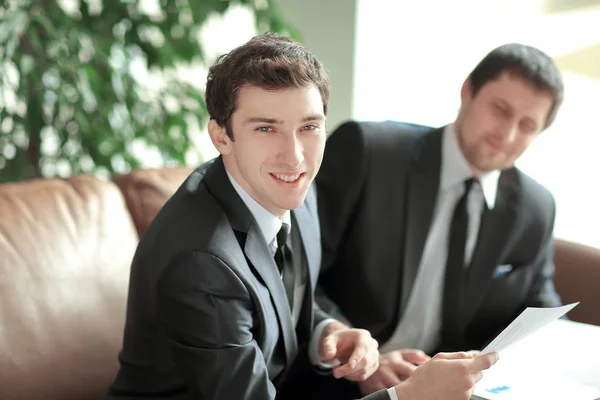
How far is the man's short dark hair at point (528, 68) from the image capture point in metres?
1.62

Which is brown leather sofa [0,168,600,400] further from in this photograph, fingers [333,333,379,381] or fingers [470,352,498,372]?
fingers [470,352,498,372]

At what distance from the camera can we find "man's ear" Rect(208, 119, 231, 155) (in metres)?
1.33

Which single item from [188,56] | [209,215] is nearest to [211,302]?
[209,215]

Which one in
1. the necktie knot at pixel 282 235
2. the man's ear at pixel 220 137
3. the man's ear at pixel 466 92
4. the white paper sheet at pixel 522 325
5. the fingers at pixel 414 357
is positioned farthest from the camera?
the man's ear at pixel 466 92

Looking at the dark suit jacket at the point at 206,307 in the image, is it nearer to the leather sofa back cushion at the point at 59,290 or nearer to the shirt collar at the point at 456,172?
the leather sofa back cushion at the point at 59,290

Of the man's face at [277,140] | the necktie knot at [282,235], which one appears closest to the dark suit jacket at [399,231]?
the necktie knot at [282,235]

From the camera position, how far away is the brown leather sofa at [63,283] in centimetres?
156

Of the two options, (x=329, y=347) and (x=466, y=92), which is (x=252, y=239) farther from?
(x=466, y=92)

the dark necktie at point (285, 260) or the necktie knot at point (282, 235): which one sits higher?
the necktie knot at point (282, 235)

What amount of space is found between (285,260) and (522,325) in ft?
1.59

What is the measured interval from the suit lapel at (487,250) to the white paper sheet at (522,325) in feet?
1.65

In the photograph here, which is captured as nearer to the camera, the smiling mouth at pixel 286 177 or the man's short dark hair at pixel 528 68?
the smiling mouth at pixel 286 177

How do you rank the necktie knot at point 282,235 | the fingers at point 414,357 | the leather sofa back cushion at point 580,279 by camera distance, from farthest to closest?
1. the leather sofa back cushion at point 580,279
2. the fingers at point 414,357
3. the necktie knot at point 282,235

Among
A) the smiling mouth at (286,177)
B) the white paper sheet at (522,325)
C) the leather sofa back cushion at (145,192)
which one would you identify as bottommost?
the white paper sheet at (522,325)
